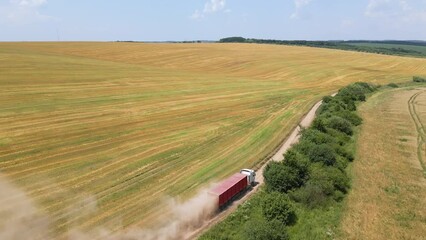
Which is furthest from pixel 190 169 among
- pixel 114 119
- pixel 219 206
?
pixel 114 119

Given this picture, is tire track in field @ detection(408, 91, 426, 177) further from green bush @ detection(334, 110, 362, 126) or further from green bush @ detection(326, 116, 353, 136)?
green bush @ detection(326, 116, 353, 136)

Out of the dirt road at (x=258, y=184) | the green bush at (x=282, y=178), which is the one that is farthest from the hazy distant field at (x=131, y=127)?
the green bush at (x=282, y=178)

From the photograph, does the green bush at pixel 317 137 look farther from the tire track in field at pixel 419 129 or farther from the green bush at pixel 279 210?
the green bush at pixel 279 210

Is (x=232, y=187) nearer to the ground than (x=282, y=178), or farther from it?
nearer to the ground

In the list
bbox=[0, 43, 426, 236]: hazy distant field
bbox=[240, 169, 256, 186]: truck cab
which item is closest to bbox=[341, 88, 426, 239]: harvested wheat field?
bbox=[240, 169, 256, 186]: truck cab

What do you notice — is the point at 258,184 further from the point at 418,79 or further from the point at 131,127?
the point at 418,79

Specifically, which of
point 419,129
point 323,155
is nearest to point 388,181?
point 323,155
